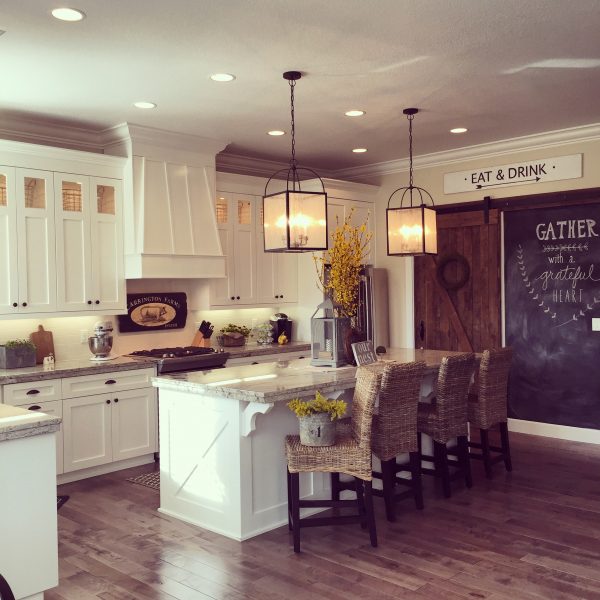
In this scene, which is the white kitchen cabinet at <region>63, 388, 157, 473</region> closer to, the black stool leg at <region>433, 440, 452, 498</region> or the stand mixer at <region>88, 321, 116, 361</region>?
the stand mixer at <region>88, 321, 116, 361</region>

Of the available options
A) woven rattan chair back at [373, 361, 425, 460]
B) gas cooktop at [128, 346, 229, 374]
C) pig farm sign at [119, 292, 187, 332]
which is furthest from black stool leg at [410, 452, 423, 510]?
pig farm sign at [119, 292, 187, 332]

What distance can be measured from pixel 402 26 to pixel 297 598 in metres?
2.92

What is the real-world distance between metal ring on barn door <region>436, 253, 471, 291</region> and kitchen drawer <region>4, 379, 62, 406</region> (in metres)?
4.02

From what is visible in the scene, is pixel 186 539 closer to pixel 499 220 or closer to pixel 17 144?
pixel 17 144

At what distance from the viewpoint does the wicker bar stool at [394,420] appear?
13.0 feet

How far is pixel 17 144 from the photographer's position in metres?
4.98

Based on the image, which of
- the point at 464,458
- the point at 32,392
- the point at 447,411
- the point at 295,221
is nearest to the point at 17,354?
the point at 32,392

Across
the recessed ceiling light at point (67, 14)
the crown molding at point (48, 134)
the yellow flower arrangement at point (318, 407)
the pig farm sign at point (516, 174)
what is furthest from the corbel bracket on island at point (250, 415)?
the pig farm sign at point (516, 174)

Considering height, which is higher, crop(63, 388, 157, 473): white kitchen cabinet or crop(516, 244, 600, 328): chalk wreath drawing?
crop(516, 244, 600, 328): chalk wreath drawing

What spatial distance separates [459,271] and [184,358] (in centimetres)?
307

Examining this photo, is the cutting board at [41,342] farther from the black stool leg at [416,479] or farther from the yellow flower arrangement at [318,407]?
the black stool leg at [416,479]

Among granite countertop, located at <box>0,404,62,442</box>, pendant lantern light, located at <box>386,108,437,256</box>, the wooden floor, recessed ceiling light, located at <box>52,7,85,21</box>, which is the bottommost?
the wooden floor

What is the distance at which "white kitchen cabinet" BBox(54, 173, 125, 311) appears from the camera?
5.31 metres

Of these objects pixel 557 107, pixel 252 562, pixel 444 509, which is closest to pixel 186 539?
pixel 252 562
